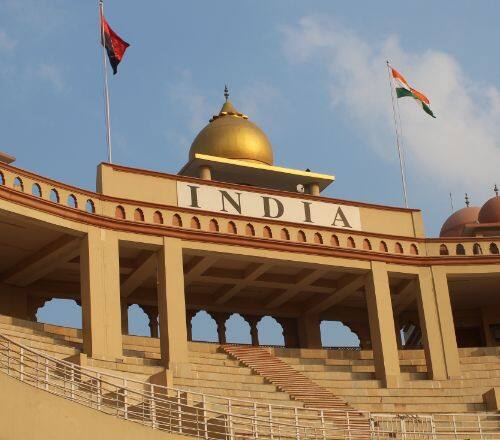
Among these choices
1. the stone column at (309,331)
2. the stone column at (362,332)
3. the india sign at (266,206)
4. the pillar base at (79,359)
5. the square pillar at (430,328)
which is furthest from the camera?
the stone column at (362,332)

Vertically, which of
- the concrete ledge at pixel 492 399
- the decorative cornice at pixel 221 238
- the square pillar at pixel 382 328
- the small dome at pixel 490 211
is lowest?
the concrete ledge at pixel 492 399

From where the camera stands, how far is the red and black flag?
3319 centimetres

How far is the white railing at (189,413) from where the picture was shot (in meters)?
21.0

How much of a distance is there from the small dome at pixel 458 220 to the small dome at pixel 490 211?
2272 mm

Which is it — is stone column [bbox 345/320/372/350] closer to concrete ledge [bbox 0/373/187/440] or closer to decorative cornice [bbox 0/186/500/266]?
decorative cornice [bbox 0/186/500/266]

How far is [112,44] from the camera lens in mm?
33312

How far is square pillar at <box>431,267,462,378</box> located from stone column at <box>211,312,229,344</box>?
7386 millimetres

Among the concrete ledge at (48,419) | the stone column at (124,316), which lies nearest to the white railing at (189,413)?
the concrete ledge at (48,419)

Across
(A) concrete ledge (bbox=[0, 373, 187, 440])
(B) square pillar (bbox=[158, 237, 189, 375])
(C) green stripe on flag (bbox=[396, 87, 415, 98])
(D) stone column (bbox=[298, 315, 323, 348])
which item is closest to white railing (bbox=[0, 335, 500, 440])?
(A) concrete ledge (bbox=[0, 373, 187, 440])

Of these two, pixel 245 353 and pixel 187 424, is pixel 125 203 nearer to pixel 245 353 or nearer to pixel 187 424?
pixel 245 353

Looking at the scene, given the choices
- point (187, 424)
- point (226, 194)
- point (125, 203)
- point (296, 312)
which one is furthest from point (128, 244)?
point (296, 312)

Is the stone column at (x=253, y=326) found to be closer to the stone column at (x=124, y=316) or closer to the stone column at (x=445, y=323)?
the stone column at (x=124, y=316)

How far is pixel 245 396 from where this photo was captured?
92.4 feet

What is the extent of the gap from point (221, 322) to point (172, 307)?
826cm
